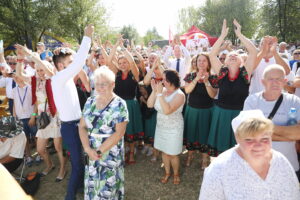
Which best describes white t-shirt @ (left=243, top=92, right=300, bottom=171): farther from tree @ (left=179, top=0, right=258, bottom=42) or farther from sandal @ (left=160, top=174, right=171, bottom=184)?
tree @ (left=179, top=0, right=258, bottom=42)

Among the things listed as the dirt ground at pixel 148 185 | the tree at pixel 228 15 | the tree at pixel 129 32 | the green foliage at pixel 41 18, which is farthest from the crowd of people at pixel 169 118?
the tree at pixel 129 32

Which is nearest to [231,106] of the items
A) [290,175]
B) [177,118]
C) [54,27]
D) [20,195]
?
[177,118]

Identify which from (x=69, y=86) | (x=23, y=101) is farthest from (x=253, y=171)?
(x=23, y=101)

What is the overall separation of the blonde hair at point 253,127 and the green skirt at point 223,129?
1804 mm

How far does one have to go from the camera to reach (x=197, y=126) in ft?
12.5

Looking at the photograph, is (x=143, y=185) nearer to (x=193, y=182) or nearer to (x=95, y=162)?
(x=193, y=182)

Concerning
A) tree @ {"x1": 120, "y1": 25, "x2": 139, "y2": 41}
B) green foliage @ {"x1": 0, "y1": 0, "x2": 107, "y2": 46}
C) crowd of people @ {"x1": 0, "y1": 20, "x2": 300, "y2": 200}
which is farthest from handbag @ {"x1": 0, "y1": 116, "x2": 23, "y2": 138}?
tree @ {"x1": 120, "y1": 25, "x2": 139, "y2": 41}

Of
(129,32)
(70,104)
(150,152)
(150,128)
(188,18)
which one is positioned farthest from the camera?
(129,32)

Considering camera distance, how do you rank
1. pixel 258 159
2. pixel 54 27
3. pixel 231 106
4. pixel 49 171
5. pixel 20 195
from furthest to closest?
pixel 54 27 → pixel 49 171 → pixel 231 106 → pixel 258 159 → pixel 20 195

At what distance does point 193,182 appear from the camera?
3.62 metres

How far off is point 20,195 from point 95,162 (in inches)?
51.9

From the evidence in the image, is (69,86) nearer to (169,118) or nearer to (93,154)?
(93,154)

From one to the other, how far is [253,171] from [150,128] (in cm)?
299

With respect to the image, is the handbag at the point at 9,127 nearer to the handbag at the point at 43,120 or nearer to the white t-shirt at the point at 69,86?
the handbag at the point at 43,120
